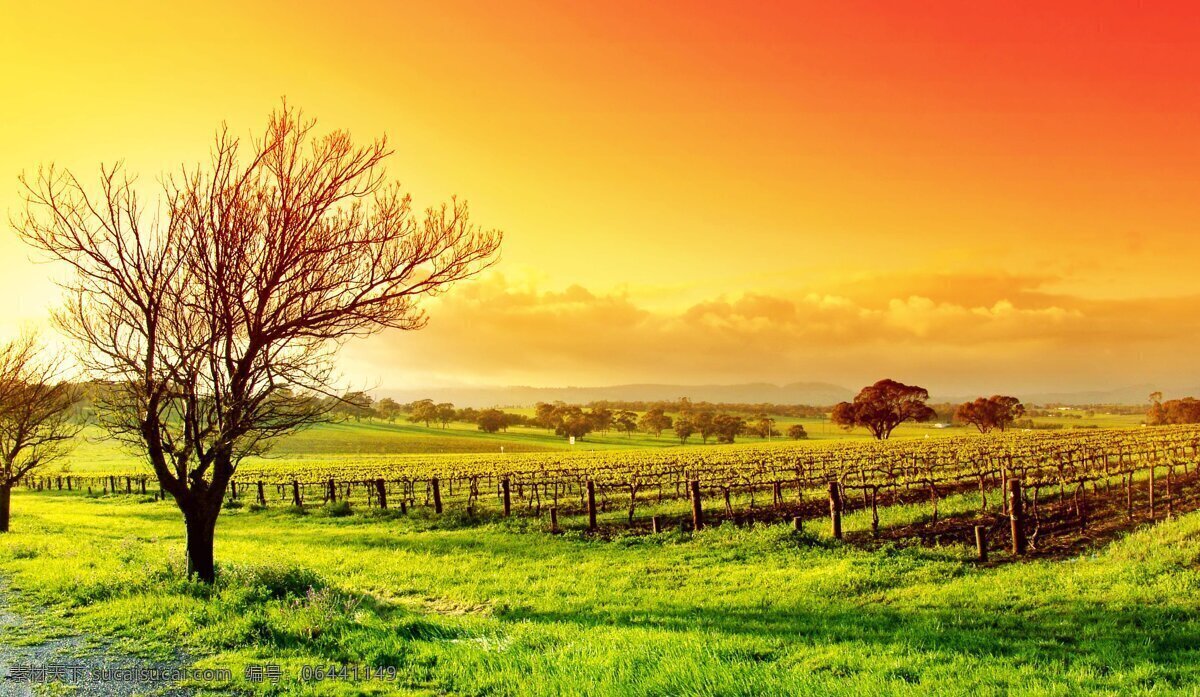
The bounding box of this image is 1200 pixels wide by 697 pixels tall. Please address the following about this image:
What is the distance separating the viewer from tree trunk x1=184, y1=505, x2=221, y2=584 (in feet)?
47.2

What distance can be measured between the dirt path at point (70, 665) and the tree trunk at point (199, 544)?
323 cm

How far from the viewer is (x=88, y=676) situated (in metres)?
8.63

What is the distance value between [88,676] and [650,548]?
1557 cm

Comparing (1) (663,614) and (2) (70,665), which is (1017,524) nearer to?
(1) (663,614)

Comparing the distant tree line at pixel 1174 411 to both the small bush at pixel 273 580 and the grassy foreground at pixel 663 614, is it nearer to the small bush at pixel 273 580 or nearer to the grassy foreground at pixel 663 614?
the grassy foreground at pixel 663 614

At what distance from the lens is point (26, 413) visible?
28391mm

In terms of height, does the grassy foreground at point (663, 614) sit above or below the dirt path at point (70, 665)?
below

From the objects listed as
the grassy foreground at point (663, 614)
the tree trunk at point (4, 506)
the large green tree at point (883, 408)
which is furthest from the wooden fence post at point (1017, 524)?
the large green tree at point (883, 408)

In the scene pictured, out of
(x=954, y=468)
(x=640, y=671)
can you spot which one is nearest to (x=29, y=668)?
(x=640, y=671)

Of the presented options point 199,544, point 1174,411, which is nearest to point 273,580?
point 199,544

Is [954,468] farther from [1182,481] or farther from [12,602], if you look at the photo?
[12,602]

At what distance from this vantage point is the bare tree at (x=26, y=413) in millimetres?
27797

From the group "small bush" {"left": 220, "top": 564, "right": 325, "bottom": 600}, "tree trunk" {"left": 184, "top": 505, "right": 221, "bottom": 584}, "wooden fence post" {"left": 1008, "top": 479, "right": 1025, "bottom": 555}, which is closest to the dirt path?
"small bush" {"left": 220, "top": 564, "right": 325, "bottom": 600}

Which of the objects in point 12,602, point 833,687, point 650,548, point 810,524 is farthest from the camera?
point 810,524
